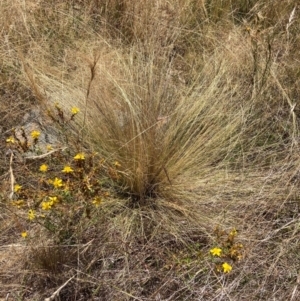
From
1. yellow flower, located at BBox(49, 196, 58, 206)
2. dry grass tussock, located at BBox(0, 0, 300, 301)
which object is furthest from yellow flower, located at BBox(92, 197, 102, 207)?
yellow flower, located at BBox(49, 196, 58, 206)

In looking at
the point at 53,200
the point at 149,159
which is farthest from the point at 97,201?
the point at 149,159

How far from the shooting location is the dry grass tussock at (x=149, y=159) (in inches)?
59.4

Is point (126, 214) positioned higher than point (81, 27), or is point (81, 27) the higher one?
point (81, 27)

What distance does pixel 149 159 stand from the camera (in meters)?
1.74

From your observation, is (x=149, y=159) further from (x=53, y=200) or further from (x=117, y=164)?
(x=53, y=200)

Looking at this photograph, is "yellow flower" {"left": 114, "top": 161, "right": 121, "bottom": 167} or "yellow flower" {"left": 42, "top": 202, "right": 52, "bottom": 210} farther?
"yellow flower" {"left": 114, "top": 161, "right": 121, "bottom": 167}

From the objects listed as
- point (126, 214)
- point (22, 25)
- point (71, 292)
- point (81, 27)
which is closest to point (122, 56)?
point (81, 27)

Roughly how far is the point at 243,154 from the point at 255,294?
1.74 ft

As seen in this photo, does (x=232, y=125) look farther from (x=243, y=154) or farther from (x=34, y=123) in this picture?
(x=34, y=123)

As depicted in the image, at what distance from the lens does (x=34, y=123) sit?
79.0 inches

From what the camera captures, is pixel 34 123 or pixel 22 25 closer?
pixel 34 123

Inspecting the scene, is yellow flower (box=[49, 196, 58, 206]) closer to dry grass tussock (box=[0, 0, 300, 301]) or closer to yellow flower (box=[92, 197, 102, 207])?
dry grass tussock (box=[0, 0, 300, 301])

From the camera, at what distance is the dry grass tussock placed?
4.95 feet

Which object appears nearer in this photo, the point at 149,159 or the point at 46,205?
the point at 46,205
